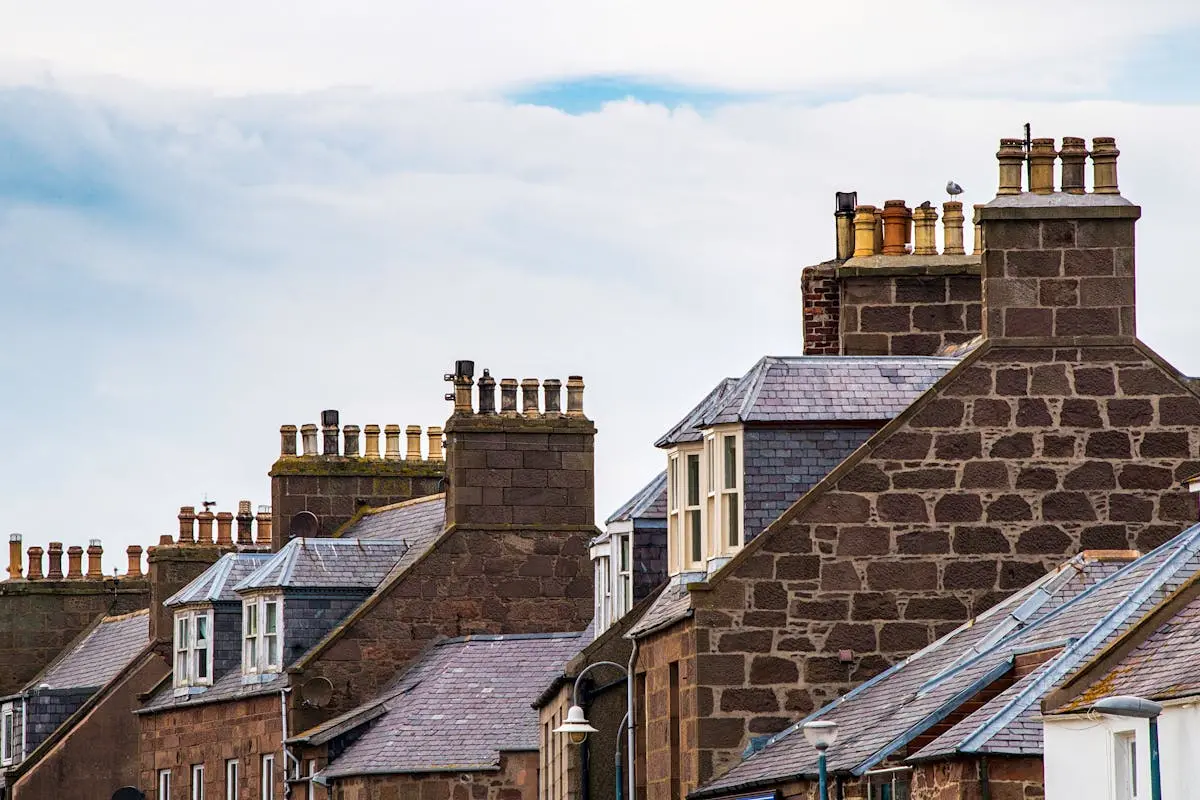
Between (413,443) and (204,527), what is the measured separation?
702cm

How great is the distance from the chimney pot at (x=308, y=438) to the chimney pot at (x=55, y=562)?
16453mm

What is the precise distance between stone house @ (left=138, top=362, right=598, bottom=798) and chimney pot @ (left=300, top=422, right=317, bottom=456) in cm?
556

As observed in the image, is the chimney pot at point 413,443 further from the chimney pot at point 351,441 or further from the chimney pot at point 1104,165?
the chimney pot at point 1104,165

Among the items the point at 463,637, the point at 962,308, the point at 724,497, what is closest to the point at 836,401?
the point at 724,497

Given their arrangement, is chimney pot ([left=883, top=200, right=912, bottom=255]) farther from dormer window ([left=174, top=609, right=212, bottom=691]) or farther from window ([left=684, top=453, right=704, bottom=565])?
dormer window ([left=174, top=609, right=212, bottom=691])

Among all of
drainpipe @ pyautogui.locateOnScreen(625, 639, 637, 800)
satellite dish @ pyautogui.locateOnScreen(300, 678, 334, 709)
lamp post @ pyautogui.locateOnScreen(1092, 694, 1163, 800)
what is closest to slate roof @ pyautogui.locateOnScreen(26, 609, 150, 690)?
satellite dish @ pyautogui.locateOnScreen(300, 678, 334, 709)

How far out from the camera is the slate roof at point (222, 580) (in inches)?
2258

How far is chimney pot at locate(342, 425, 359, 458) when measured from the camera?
6100cm

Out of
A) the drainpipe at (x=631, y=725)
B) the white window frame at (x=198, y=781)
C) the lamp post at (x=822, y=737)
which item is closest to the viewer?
the lamp post at (x=822, y=737)

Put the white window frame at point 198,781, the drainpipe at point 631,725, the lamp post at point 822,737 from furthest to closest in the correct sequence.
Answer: the white window frame at point 198,781, the drainpipe at point 631,725, the lamp post at point 822,737

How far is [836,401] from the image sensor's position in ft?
116

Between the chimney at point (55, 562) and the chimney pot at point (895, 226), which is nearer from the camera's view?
the chimney pot at point (895, 226)

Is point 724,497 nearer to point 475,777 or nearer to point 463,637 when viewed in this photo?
point 475,777

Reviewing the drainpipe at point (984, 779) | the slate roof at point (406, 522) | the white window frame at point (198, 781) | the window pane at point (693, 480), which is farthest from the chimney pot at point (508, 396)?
the drainpipe at point (984, 779)
